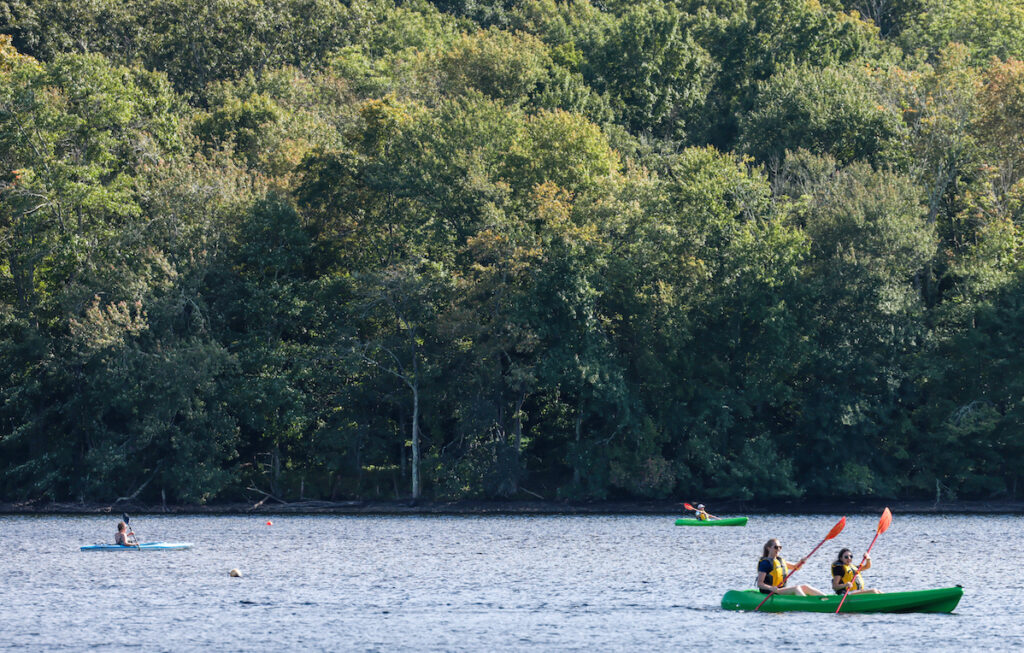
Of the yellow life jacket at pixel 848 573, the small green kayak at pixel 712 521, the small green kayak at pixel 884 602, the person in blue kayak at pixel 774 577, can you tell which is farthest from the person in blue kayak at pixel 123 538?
the yellow life jacket at pixel 848 573

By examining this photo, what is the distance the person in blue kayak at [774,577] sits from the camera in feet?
111

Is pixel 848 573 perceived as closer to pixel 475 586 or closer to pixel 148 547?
pixel 475 586

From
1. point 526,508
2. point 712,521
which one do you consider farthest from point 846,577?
point 526,508

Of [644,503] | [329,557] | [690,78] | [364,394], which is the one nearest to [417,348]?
[364,394]

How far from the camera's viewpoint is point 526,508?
72.0 metres

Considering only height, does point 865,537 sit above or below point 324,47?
below

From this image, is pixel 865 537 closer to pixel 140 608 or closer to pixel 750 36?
pixel 140 608

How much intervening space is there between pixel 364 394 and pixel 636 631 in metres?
43.9

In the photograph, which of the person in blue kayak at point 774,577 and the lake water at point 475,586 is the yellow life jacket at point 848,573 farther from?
the lake water at point 475,586

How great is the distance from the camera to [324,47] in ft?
346

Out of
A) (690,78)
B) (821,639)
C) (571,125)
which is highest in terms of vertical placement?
(690,78)

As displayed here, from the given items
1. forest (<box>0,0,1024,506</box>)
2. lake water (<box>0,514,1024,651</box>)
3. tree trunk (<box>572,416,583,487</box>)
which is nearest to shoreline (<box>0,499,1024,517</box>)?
forest (<box>0,0,1024,506</box>)

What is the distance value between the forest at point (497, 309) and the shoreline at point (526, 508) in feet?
3.01

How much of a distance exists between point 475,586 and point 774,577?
9.57 m
